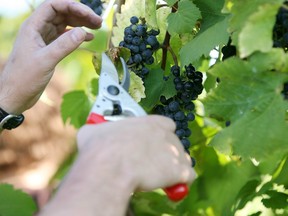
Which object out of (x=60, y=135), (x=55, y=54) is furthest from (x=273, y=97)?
(x=60, y=135)

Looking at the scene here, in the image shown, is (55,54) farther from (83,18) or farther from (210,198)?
(210,198)

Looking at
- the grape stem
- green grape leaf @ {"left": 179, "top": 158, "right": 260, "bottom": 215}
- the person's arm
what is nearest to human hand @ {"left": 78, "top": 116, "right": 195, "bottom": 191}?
the person's arm

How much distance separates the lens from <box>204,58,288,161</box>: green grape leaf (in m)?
1.03

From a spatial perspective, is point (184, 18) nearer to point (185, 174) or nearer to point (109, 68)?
point (109, 68)

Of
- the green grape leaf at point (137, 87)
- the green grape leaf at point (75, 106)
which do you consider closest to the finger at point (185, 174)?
the green grape leaf at point (137, 87)

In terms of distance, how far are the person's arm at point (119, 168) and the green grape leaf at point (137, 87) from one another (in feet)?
1.20

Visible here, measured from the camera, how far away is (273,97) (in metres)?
1.04

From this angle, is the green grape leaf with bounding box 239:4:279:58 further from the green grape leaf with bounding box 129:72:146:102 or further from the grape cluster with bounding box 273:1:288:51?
the green grape leaf with bounding box 129:72:146:102

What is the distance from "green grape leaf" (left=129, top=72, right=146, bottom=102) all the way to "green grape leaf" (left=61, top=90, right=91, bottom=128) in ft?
2.89

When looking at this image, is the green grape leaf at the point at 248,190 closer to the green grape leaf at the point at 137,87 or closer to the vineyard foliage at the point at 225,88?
the vineyard foliage at the point at 225,88

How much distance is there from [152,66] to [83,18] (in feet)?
1.00

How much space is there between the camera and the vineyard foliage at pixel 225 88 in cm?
102

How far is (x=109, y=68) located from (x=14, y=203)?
94 centimetres

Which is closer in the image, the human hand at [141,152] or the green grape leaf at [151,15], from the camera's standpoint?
the human hand at [141,152]
